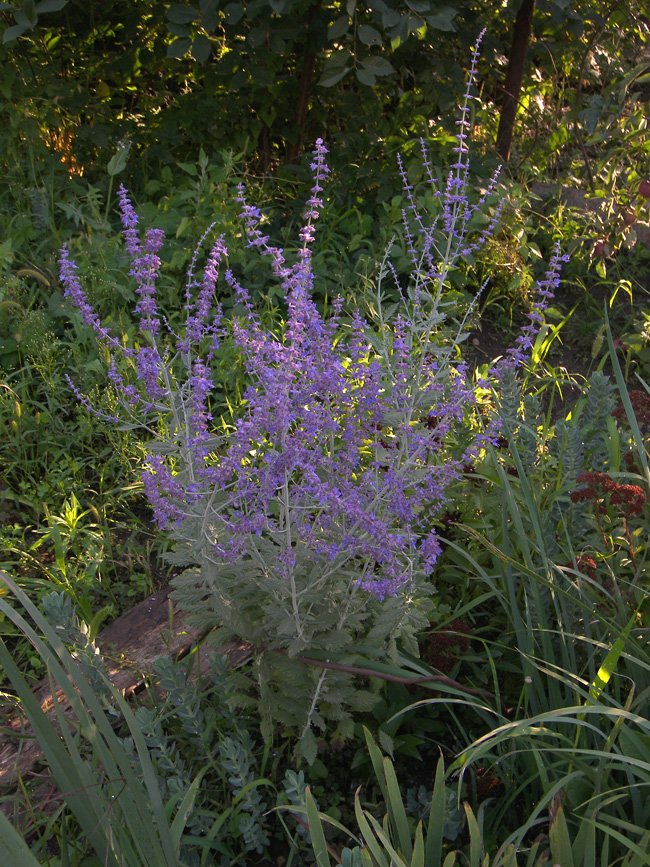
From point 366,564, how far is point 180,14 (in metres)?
2.64

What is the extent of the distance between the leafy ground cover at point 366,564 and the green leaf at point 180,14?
72 centimetres

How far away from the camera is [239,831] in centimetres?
163

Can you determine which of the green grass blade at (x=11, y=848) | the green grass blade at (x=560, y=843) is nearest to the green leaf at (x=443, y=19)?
the green grass blade at (x=560, y=843)

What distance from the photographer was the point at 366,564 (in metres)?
1.64

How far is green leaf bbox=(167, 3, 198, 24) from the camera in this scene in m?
3.09

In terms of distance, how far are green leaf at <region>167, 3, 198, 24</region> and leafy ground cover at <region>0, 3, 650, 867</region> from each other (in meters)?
0.72

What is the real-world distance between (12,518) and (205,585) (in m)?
1.22

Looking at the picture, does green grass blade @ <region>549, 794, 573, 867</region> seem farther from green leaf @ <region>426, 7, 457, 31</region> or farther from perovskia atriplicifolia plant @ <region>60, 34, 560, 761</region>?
green leaf @ <region>426, 7, 457, 31</region>

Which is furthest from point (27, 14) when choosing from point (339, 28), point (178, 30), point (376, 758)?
point (376, 758)

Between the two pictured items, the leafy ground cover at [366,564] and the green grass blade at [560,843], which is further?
the leafy ground cover at [366,564]

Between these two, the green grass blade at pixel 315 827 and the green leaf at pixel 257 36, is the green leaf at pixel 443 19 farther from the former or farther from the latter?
the green grass blade at pixel 315 827

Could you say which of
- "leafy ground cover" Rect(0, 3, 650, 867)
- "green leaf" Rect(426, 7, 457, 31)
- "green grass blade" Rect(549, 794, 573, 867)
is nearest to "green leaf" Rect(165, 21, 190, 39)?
"leafy ground cover" Rect(0, 3, 650, 867)

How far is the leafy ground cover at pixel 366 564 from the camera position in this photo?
1391 millimetres

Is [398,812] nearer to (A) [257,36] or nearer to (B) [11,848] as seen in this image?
(B) [11,848]
